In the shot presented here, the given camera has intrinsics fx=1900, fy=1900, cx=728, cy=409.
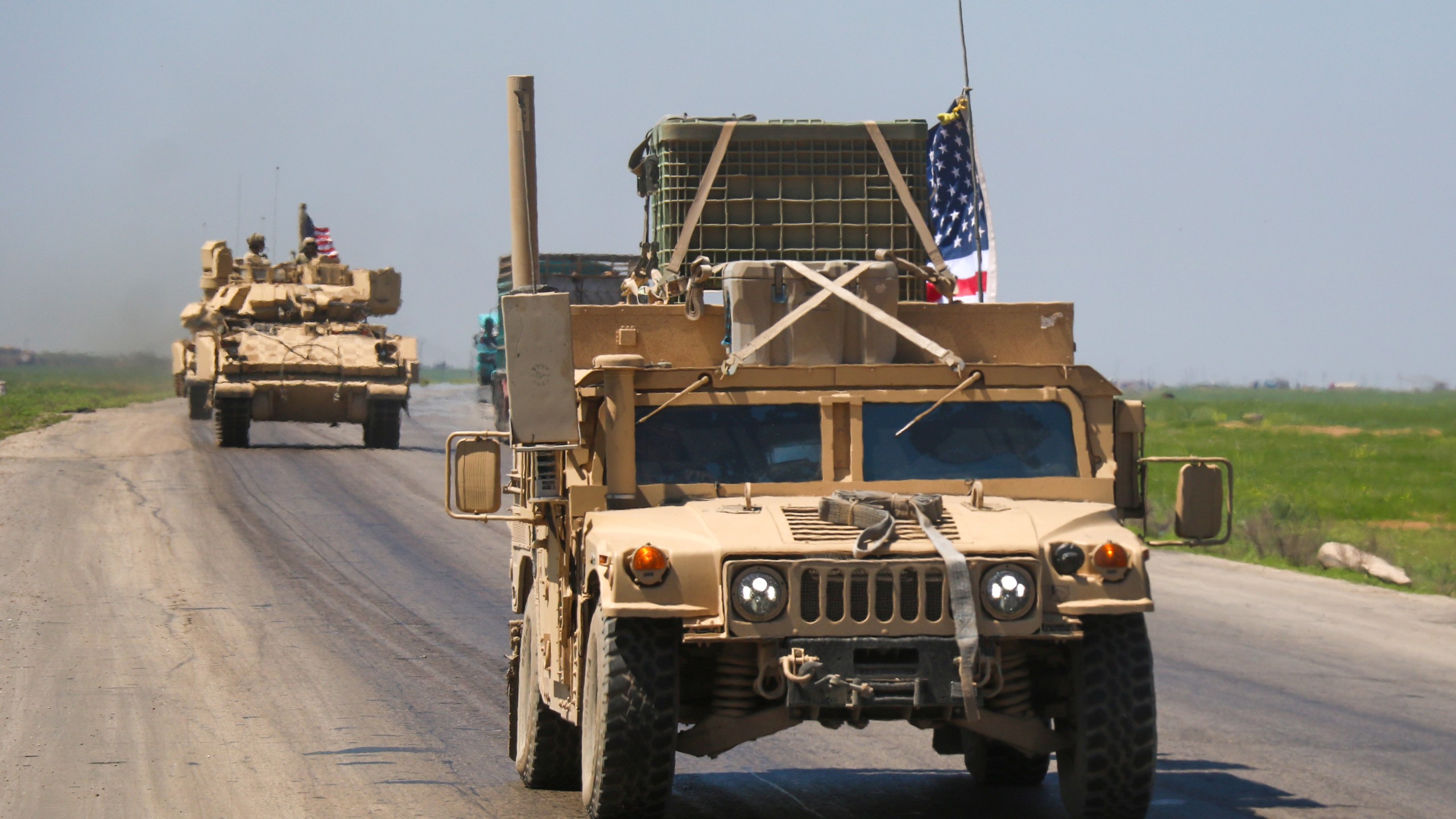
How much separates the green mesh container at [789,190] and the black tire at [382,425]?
20.0 m

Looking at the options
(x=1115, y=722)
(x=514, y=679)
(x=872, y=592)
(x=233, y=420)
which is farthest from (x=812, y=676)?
(x=233, y=420)

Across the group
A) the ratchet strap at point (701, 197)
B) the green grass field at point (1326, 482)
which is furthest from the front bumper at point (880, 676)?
the green grass field at point (1326, 482)

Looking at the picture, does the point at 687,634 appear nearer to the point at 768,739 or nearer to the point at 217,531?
the point at 768,739

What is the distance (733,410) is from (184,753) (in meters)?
4.04

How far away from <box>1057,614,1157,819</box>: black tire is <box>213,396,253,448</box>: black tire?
23.7 meters

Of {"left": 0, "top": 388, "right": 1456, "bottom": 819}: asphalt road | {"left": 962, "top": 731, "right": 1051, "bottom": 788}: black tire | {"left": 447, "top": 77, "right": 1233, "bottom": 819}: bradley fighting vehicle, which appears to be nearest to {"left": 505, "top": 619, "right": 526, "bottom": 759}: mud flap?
{"left": 447, "top": 77, "right": 1233, "bottom": 819}: bradley fighting vehicle

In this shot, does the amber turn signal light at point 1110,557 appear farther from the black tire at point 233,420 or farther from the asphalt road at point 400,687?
the black tire at point 233,420

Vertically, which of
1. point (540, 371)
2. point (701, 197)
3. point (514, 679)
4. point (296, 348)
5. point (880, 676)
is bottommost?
point (514, 679)

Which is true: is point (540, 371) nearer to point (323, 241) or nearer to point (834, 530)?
point (834, 530)

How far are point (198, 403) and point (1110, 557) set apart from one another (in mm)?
31015

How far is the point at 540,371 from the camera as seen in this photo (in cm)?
748

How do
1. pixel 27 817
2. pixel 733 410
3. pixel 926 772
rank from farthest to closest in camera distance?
pixel 926 772 → pixel 27 817 → pixel 733 410

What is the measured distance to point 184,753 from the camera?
10117 mm

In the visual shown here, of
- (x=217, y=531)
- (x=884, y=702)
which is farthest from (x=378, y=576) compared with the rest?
(x=884, y=702)
